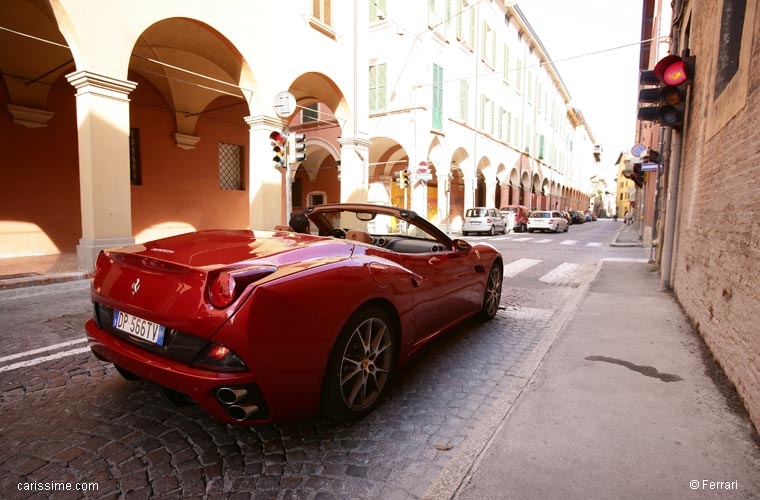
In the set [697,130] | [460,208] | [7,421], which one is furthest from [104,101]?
[460,208]

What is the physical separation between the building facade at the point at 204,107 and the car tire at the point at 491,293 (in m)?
7.16

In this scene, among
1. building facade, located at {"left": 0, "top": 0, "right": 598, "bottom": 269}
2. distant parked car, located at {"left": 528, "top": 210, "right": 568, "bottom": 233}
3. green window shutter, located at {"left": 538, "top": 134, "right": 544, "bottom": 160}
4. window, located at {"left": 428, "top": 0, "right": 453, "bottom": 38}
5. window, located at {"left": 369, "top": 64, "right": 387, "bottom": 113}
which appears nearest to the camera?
building facade, located at {"left": 0, "top": 0, "right": 598, "bottom": 269}

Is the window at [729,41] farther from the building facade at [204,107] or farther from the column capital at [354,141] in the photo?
the column capital at [354,141]

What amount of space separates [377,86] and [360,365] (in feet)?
72.0

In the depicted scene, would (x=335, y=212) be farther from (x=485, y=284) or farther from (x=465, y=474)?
(x=465, y=474)

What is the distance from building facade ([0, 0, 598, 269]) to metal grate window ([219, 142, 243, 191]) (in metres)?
0.05

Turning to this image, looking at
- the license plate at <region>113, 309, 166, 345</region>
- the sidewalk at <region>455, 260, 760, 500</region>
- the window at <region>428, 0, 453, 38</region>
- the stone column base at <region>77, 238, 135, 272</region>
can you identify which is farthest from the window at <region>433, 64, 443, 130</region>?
the license plate at <region>113, 309, 166, 345</region>

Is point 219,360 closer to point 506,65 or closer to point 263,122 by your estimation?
point 263,122

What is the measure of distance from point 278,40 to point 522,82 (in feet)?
97.4

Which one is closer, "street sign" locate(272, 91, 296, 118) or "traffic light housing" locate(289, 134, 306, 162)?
"traffic light housing" locate(289, 134, 306, 162)

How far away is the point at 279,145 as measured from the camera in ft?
35.8

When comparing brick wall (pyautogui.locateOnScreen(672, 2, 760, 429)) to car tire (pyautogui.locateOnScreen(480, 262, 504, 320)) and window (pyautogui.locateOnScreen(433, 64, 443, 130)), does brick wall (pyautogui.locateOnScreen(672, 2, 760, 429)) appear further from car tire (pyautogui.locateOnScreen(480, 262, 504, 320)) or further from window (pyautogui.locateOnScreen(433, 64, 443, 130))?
window (pyautogui.locateOnScreen(433, 64, 443, 130))

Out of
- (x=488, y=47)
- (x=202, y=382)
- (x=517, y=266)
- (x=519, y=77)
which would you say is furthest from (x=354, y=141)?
(x=519, y=77)

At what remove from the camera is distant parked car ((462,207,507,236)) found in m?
23.3
